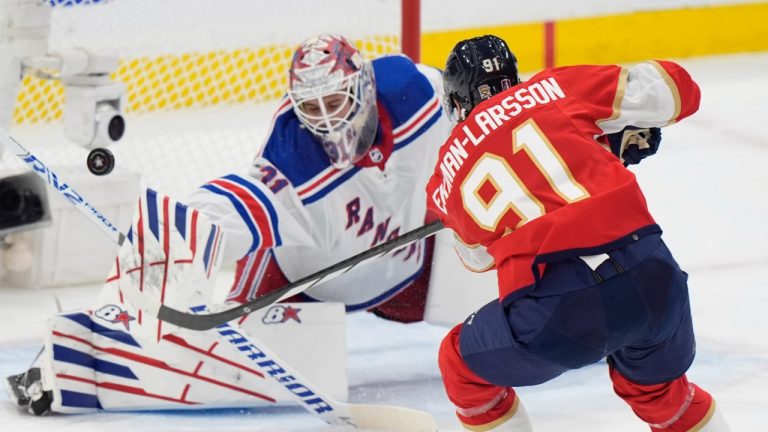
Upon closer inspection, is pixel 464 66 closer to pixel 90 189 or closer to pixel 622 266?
pixel 622 266

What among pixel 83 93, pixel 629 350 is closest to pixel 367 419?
pixel 629 350

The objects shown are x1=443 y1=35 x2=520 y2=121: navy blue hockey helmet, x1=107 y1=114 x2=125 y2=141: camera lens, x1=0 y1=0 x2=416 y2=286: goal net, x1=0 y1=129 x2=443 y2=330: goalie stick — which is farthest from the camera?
x1=0 y1=0 x2=416 y2=286: goal net

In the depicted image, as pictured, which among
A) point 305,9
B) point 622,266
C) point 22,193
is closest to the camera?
point 622,266

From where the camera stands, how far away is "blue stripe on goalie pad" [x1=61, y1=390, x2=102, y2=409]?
298 centimetres

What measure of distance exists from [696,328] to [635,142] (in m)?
1.18

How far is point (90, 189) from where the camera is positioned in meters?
3.96

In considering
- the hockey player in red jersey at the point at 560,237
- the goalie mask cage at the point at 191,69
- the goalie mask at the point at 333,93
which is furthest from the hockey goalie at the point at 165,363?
the goalie mask cage at the point at 191,69

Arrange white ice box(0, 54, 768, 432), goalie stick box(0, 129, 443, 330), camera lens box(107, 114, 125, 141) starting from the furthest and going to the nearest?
1. camera lens box(107, 114, 125, 141)
2. white ice box(0, 54, 768, 432)
3. goalie stick box(0, 129, 443, 330)

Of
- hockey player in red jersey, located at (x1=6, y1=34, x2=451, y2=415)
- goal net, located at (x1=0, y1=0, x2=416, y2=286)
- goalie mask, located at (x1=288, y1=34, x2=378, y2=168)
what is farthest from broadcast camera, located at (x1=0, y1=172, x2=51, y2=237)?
goalie mask, located at (x1=288, y1=34, x2=378, y2=168)

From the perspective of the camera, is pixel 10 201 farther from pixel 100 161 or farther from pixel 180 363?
pixel 180 363

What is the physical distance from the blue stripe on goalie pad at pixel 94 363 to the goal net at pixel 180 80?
3.22ft

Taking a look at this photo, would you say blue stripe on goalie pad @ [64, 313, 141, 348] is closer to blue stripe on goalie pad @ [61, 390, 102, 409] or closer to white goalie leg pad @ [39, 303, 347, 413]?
white goalie leg pad @ [39, 303, 347, 413]

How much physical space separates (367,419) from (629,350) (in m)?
0.75

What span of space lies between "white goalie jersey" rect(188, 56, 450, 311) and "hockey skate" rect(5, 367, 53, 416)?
456 millimetres
